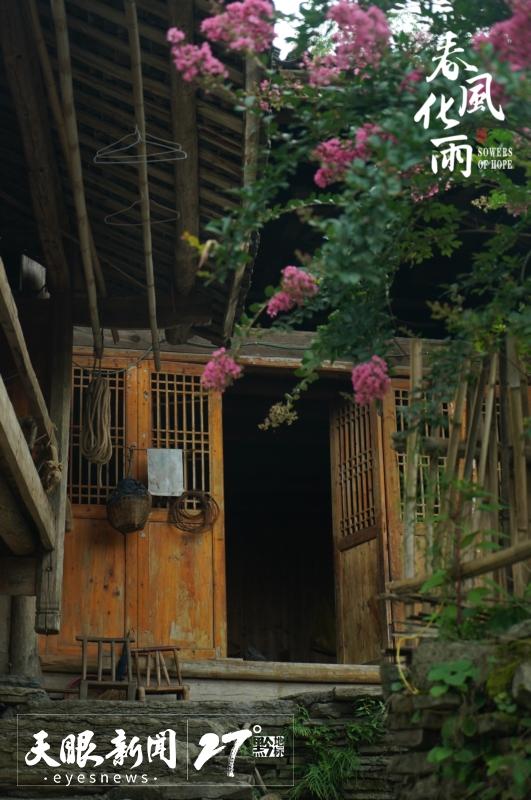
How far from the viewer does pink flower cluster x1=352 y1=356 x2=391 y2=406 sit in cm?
540

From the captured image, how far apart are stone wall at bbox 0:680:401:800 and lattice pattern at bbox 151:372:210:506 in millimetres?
2495

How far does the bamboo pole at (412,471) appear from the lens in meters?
5.70

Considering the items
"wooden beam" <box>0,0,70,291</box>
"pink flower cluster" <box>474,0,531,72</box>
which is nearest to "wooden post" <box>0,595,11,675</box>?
"wooden beam" <box>0,0,70,291</box>

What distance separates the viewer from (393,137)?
504cm

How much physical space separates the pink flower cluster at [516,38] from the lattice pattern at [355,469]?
7.05 meters

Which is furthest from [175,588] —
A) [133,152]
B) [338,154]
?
[338,154]

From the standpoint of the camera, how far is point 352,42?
5156mm

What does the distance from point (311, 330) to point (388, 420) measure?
1.51m

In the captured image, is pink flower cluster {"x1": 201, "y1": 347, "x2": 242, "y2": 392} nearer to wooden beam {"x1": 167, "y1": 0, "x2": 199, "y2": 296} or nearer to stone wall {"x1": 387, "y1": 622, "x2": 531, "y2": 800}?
stone wall {"x1": 387, "y1": 622, "x2": 531, "y2": 800}

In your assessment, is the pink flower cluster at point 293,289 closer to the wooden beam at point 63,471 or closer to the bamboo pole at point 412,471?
the bamboo pole at point 412,471

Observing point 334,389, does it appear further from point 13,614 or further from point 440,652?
point 440,652

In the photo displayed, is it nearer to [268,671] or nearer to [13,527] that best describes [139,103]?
[13,527]

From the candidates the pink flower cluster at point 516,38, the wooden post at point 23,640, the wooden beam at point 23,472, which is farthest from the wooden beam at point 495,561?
the wooden post at point 23,640

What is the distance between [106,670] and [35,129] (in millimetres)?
4332
